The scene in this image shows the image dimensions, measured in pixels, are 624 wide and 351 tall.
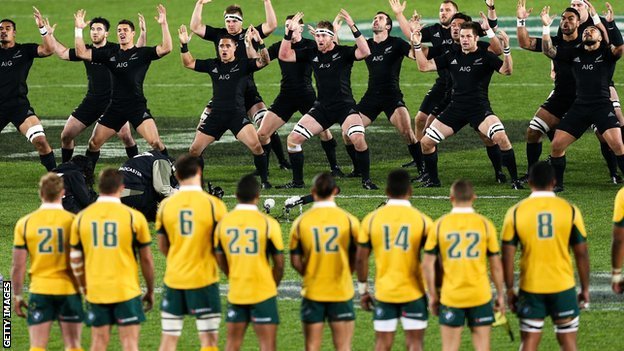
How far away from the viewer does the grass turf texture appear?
40.5ft

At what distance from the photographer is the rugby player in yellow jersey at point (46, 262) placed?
10508 millimetres

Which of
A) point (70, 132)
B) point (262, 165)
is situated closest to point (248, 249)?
point (262, 165)

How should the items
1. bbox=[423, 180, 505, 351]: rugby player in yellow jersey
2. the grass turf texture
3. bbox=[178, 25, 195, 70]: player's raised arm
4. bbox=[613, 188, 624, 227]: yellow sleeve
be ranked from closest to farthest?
bbox=[423, 180, 505, 351]: rugby player in yellow jersey
bbox=[613, 188, 624, 227]: yellow sleeve
the grass turf texture
bbox=[178, 25, 195, 70]: player's raised arm

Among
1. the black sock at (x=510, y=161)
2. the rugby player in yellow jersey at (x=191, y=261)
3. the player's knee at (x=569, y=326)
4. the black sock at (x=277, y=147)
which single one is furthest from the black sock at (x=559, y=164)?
the rugby player in yellow jersey at (x=191, y=261)

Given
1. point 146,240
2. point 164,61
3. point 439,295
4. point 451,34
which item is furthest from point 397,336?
point 164,61

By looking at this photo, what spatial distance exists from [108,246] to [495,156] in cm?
997

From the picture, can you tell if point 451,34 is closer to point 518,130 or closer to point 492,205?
point 492,205

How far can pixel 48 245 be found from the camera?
10.5 meters

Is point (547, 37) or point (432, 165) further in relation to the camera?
point (432, 165)

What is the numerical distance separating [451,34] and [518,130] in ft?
19.4

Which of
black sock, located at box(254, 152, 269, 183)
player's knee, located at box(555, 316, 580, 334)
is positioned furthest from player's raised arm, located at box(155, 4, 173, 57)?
player's knee, located at box(555, 316, 580, 334)

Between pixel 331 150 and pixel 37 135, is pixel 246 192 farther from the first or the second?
pixel 331 150

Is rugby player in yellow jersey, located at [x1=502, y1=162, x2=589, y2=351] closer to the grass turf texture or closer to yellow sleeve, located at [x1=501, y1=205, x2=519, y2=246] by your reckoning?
yellow sleeve, located at [x1=501, y1=205, x2=519, y2=246]

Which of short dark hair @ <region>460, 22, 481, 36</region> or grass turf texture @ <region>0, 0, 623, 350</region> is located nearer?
grass turf texture @ <region>0, 0, 623, 350</region>
